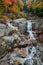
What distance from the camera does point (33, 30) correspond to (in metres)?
19.7

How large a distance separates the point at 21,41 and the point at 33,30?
199 inches

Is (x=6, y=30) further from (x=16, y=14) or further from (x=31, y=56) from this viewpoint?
(x=16, y=14)

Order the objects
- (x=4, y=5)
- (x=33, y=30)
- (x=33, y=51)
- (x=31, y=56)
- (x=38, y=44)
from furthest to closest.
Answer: (x=4, y=5) < (x=33, y=30) < (x=38, y=44) < (x=33, y=51) < (x=31, y=56)

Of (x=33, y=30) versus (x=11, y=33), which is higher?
(x=11, y=33)

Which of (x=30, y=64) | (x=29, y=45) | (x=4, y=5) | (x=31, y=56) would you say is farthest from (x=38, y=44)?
(x=4, y=5)

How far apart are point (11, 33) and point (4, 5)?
7.11m

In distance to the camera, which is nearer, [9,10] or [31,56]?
[31,56]

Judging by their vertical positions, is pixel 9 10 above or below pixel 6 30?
below

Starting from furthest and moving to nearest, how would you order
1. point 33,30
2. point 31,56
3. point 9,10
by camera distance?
point 9,10, point 33,30, point 31,56

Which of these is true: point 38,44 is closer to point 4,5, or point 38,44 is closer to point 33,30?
point 33,30

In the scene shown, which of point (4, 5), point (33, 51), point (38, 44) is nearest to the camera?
point (33, 51)

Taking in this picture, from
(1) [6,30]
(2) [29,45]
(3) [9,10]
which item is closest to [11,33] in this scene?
(1) [6,30]

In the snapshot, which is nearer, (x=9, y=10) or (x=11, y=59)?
(x=11, y=59)

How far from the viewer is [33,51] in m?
14.2
